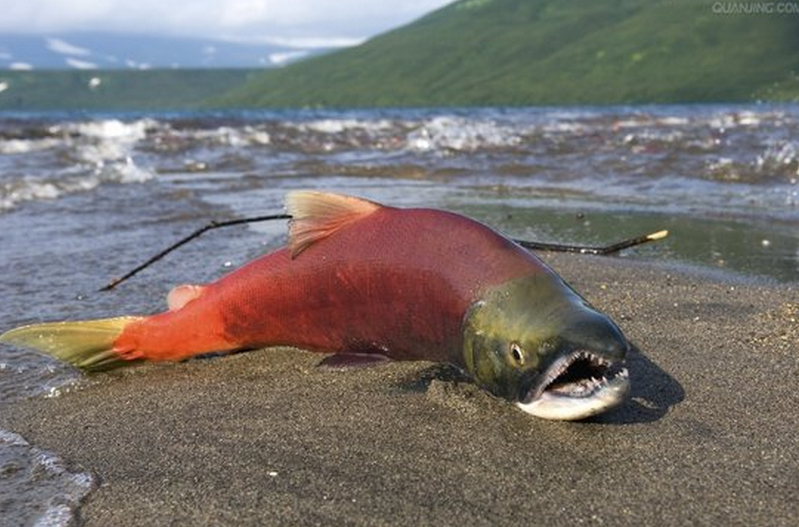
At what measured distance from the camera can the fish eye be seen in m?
3.11

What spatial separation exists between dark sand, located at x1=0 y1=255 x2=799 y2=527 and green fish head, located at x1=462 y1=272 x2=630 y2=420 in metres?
0.14

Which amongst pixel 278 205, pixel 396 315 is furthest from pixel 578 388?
pixel 278 205

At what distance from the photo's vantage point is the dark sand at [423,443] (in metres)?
2.61

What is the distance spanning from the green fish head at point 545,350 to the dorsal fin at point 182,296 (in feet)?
4.86

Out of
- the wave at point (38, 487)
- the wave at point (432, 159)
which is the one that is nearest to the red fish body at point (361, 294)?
the wave at point (38, 487)

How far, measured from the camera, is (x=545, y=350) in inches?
119

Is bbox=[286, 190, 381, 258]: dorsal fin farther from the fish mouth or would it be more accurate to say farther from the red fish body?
the fish mouth

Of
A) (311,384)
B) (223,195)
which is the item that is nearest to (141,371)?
(311,384)

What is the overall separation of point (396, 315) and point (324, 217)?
54cm

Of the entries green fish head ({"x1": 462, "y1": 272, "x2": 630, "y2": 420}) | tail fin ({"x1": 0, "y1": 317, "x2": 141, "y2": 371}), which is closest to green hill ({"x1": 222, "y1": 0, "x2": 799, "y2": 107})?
tail fin ({"x1": 0, "y1": 317, "x2": 141, "y2": 371})

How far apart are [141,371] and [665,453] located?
2.33 meters

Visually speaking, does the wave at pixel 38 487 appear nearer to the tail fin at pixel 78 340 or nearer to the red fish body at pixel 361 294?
the tail fin at pixel 78 340

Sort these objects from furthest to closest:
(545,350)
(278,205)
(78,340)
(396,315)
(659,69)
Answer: (659,69) → (278,205) → (78,340) → (396,315) → (545,350)

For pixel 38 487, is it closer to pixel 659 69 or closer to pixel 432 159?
pixel 432 159
